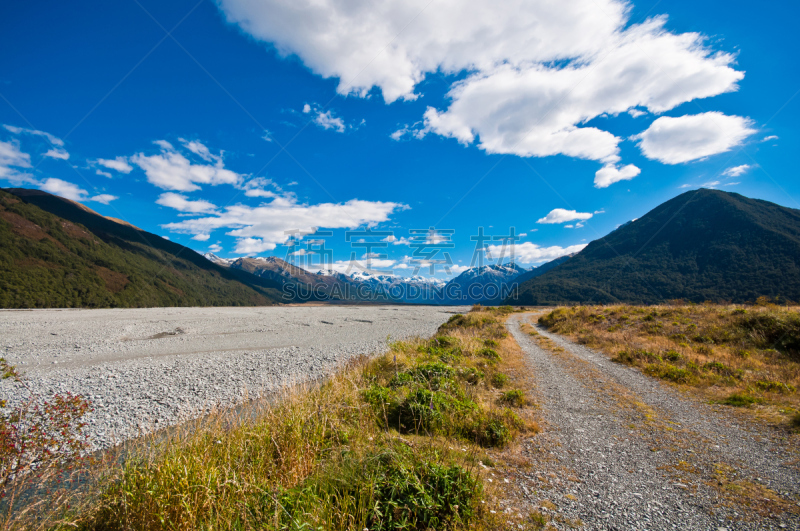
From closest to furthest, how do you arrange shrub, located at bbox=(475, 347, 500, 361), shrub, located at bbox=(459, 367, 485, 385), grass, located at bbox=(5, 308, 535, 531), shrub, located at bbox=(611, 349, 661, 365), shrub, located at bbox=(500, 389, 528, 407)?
grass, located at bbox=(5, 308, 535, 531) → shrub, located at bbox=(500, 389, 528, 407) → shrub, located at bbox=(459, 367, 485, 385) → shrub, located at bbox=(611, 349, 661, 365) → shrub, located at bbox=(475, 347, 500, 361)

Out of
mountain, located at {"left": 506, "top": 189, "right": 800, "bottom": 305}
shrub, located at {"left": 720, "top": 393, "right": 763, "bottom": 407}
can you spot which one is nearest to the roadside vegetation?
shrub, located at {"left": 720, "top": 393, "right": 763, "bottom": 407}

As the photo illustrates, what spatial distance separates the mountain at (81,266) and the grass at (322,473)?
10361 centimetres

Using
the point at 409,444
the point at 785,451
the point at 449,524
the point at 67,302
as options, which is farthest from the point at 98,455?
the point at 67,302

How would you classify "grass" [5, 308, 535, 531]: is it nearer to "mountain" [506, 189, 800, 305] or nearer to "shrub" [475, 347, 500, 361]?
"shrub" [475, 347, 500, 361]

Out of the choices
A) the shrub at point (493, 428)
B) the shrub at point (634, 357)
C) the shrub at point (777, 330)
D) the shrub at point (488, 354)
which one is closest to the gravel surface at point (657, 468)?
the shrub at point (493, 428)

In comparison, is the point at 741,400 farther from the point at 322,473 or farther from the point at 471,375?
the point at 322,473

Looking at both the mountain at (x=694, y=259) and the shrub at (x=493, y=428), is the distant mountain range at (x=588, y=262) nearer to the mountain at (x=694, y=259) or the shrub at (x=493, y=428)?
the mountain at (x=694, y=259)

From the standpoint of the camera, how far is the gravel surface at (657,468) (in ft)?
11.0

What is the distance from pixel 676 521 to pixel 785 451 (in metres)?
3.35

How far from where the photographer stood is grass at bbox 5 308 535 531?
3350 millimetres

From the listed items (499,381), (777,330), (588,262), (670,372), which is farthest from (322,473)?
(588,262)

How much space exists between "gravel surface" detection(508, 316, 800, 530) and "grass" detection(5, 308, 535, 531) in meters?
0.84

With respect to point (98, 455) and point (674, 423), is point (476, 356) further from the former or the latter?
point (98, 455)

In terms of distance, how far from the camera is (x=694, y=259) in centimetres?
12238
